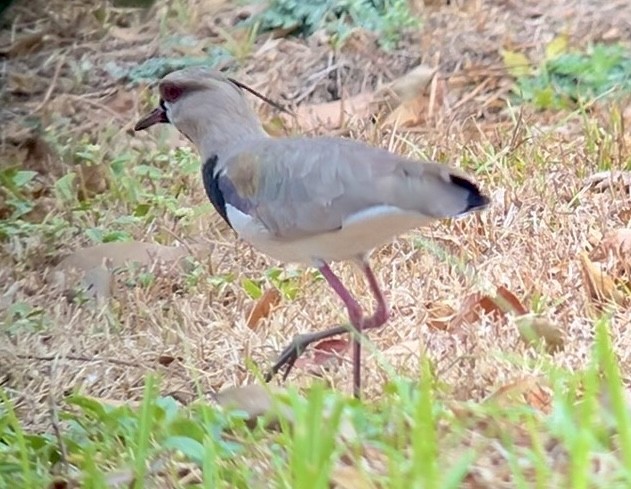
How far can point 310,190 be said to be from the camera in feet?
8.59

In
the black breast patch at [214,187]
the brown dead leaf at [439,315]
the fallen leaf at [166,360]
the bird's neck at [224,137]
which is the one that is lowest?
the fallen leaf at [166,360]

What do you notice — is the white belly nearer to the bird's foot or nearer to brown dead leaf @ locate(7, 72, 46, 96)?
the bird's foot

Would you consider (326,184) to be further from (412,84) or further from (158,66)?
(158,66)

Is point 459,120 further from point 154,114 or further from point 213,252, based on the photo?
point 154,114

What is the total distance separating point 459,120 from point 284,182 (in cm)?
192

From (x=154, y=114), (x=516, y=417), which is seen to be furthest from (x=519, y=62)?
(x=516, y=417)

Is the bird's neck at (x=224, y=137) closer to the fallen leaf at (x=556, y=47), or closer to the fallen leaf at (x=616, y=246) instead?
the fallen leaf at (x=616, y=246)

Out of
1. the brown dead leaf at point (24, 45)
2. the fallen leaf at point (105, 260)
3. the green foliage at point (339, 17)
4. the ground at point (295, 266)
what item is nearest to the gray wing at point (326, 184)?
the ground at point (295, 266)

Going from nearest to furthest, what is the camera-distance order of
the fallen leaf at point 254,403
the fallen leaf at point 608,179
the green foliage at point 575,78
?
the fallen leaf at point 254,403, the fallen leaf at point 608,179, the green foliage at point 575,78

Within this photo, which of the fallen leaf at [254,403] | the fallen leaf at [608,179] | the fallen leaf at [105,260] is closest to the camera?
the fallen leaf at [254,403]

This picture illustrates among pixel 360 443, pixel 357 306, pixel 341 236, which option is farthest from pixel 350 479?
pixel 357 306

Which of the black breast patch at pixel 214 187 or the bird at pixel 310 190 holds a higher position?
the bird at pixel 310 190

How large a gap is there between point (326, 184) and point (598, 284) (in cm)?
81

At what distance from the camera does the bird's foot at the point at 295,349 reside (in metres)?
2.77
